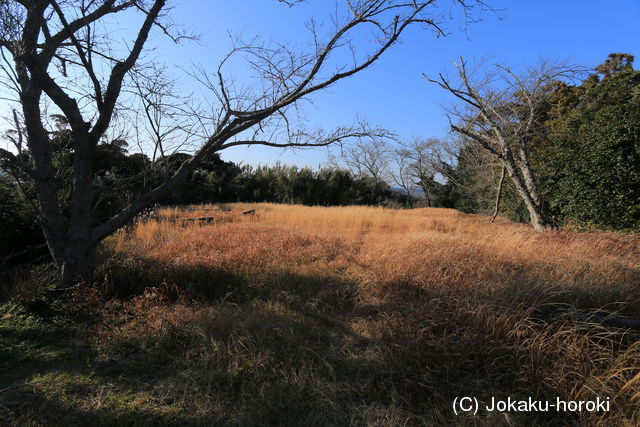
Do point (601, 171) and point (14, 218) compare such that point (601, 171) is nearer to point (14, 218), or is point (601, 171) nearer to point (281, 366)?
point (281, 366)

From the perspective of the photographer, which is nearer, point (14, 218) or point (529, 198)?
point (14, 218)

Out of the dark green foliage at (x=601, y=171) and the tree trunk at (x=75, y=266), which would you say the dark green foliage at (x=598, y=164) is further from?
the tree trunk at (x=75, y=266)

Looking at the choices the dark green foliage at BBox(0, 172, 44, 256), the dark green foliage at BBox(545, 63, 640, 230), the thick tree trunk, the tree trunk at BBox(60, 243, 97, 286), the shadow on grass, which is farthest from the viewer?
the thick tree trunk

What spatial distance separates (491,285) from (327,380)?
7.24ft

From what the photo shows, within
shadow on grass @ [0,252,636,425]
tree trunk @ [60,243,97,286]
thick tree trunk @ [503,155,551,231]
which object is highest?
thick tree trunk @ [503,155,551,231]

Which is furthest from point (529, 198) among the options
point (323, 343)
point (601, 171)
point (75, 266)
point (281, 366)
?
point (75, 266)

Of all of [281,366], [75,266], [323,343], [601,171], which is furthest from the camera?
[601,171]

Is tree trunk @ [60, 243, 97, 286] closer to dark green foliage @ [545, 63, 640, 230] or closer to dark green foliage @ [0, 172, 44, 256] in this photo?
dark green foliage @ [0, 172, 44, 256]

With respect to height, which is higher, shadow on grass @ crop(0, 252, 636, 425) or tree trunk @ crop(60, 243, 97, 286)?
tree trunk @ crop(60, 243, 97, 286)

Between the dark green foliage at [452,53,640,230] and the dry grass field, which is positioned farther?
the dark green foliage at [452,53,640,230]

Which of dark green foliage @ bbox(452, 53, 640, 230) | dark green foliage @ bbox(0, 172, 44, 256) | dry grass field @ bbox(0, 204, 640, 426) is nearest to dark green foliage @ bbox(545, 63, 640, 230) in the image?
dark green foliage @ bbox(452, 53, 640, 230)

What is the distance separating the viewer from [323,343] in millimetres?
2520

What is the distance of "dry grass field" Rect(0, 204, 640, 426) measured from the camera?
177cm

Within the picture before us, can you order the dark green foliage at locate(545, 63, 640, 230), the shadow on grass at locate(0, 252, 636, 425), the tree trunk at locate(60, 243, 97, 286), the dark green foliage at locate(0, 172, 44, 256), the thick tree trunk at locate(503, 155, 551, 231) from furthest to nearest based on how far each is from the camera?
the thick tree trunk at locate(503, 155, 551, 231)
the dark green foliage at locate(545, 63, 640, 230)
the dark green foliage at locate(0, 172, 44, 256)
the tree trunk at locate(60, 243, 97, 286)
the shadow on grass at locate(0, 252, 636, 425)
